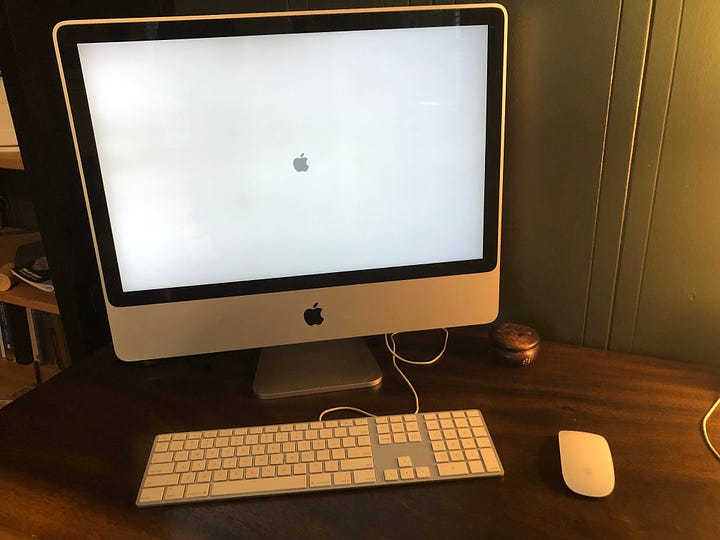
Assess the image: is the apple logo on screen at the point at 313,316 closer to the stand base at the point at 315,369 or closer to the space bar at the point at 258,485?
the stand base at the point at 315,369

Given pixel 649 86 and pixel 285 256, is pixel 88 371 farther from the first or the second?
pixel 649 86

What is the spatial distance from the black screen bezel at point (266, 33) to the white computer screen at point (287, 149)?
10mm

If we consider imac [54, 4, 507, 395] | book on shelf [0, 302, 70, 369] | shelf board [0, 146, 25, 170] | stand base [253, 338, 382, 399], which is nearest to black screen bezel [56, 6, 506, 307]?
imac [54, 4, 507, 395]

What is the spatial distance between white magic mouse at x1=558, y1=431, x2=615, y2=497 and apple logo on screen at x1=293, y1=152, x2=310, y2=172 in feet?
1.71

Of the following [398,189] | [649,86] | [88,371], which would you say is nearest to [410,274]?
[398,189]

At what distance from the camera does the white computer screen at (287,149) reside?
0.84 meters

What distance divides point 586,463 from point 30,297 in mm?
1198

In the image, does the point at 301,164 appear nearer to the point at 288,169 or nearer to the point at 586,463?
the point at 288,169

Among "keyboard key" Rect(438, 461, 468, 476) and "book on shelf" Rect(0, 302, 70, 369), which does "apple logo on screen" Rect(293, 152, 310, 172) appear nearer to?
"keyboard key" Rect(438, 461, 468, 476)

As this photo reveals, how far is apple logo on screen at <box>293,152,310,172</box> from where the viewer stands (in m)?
0.89

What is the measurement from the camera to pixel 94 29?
80 centimetres

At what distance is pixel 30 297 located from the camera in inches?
53.8

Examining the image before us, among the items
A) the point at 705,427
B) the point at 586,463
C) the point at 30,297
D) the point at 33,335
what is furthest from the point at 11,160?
the point at 705,427

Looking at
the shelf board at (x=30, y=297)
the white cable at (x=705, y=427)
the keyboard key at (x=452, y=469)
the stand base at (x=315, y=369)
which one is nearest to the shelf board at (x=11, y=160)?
the shelf board at (x=30, y=297)
